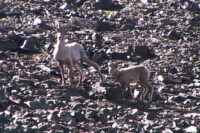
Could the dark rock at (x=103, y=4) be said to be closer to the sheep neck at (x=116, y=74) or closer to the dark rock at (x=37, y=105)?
the sheep neck at (x=116, y=74)

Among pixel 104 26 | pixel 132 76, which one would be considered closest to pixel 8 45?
pixel 104 26

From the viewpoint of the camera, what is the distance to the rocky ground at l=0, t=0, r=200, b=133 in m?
11.3

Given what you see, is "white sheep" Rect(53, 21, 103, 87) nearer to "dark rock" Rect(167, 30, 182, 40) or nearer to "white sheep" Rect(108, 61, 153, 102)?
"white sheep" Rect(108, 61, 153, 102)

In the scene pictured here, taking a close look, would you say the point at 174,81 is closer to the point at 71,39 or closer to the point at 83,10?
the point at 71,39

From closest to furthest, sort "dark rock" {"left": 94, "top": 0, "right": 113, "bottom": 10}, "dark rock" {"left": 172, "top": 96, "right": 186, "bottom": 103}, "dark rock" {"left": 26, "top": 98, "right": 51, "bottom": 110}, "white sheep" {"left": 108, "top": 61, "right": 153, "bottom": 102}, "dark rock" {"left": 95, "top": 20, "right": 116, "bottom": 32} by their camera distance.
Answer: "dark rock" {"left": 26, "top": 98, "right": 51, "bottom": 110}
"dark rock" {"left": 172, "top": 96, "right": 186, "bottom": 103}
"white sheep" {"left": 108, "top": 61, "right": 153, "bottom": 102}
"dark rock" {"left": 95, "top": 20, "right": 116, "bottom": 32}
"dark rock" {"left": 94, "top": 0, "right": 113, "bottom": 10}

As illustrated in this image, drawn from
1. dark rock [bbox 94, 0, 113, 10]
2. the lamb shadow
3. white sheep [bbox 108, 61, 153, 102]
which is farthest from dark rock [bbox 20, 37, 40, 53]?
dark rock [bbox 94, 0, 113, 10]

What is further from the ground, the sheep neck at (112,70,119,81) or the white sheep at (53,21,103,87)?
the white sheep at (53,21,103,87)

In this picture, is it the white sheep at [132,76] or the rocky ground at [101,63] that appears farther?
the white sheep at [132,76]

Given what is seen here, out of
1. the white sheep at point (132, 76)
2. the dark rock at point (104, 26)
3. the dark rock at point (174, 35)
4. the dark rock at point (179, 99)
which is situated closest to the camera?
the dark rock at point (179, 99)

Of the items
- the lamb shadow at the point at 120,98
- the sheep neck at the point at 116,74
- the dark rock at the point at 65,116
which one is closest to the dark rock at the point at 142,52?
the sheep neck at the point at 116,74

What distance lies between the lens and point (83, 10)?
26297 mm

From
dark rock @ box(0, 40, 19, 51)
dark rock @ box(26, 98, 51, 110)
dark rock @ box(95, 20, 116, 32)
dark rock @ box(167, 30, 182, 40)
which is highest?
dark rock @ box(95, 20, 116, 32)

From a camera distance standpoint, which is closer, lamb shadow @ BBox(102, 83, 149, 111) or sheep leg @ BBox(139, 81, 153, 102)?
lamb shadow @ BBox(102, 83, 149, 111)

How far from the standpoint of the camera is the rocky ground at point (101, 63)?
36.9 ft
